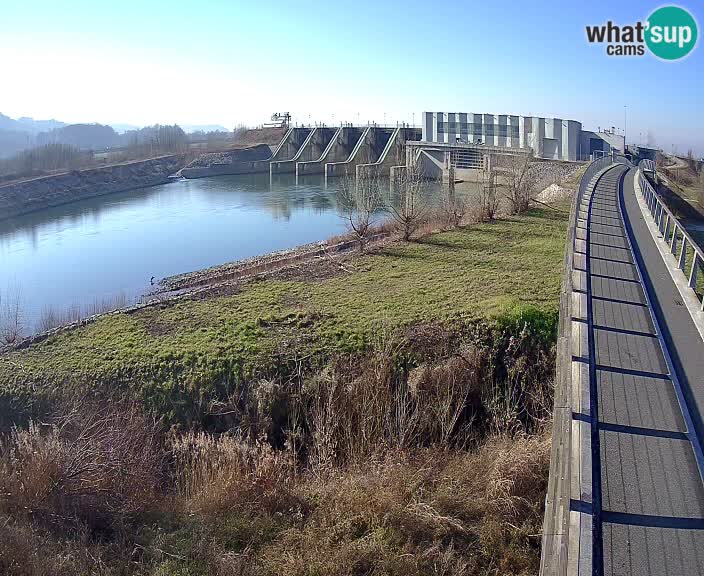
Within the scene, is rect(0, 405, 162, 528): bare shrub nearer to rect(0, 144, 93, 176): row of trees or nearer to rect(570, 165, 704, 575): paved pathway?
rect(570, 165, 704, 575): paved pathway

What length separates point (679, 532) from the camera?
Result: 4945 mm

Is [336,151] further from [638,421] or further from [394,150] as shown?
[638,421]

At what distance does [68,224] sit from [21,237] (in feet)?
14.3

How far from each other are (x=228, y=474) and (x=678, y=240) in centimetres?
1492

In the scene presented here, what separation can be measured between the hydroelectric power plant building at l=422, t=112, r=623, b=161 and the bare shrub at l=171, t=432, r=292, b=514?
37.2 metres

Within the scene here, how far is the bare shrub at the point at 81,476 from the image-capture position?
25.0 feet

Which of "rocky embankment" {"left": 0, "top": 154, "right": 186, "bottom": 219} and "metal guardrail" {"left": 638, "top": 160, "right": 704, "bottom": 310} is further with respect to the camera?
"rocky embankment" {"left": 0, "top": 154, "right": 186, "bottom": 219}

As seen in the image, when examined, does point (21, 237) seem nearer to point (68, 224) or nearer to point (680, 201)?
point (68, 224)

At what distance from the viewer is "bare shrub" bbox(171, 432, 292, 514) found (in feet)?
25.4

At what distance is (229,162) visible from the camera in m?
69.2

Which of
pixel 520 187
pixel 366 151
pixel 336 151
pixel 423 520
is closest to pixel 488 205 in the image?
pixel 520 187

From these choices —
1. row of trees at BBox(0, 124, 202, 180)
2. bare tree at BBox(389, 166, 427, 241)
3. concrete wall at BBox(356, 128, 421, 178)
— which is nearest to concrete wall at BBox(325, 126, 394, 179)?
concrete wall at BBox(356, 128, 421, 178)

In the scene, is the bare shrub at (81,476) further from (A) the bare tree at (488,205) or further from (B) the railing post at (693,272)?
(A) the bare tree at (488,205)

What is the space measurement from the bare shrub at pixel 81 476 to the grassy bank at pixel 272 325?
158 cm
